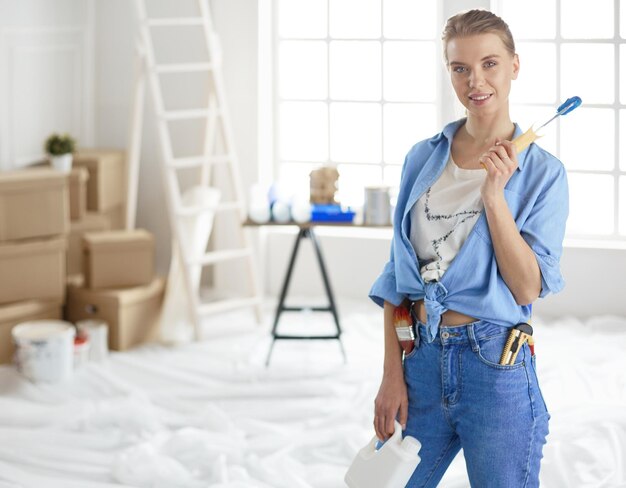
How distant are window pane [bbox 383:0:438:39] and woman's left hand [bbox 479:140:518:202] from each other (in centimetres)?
399

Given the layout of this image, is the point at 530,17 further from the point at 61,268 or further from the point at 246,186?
the point at 61,268

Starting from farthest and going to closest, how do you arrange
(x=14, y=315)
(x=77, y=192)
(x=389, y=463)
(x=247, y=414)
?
(x=77, y=192) < (x=14, y=315) < (x=247, y=414) < (x=389, y=463)

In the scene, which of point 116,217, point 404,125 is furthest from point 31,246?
point 404,125

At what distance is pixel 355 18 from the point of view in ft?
19.1

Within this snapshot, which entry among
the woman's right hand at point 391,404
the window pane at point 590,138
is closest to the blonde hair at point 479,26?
the woman's right hand at point 391,404

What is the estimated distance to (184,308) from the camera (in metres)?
5.33

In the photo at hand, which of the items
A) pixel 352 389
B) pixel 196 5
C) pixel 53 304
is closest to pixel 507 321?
pixel 352 389

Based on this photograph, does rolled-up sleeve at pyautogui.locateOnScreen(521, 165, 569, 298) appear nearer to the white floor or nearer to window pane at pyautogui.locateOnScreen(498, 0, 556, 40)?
the white floor

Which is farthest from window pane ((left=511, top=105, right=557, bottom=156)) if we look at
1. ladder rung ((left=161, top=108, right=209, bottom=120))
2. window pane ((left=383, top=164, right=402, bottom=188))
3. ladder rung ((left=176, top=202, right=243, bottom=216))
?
ladder rung ((left=161, top=108, right=209, bottom=120))

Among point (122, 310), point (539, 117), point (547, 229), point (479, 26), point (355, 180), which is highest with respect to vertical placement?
point (479, 26)

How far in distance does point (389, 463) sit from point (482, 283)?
396 mm

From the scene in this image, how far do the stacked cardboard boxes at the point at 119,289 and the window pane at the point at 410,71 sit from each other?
1.72m

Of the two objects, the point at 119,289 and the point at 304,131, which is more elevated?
the point at 304,131

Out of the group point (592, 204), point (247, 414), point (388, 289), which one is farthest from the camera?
point (592, 204)
